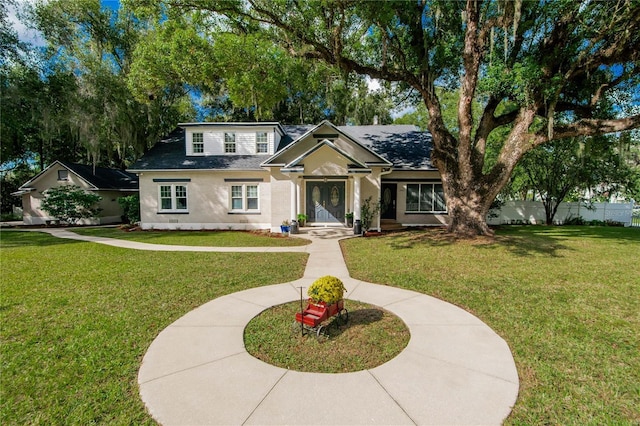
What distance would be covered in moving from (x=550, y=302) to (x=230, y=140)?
16.4m

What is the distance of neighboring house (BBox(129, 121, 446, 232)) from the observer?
50.8ft

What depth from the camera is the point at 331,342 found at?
4090 millimetres

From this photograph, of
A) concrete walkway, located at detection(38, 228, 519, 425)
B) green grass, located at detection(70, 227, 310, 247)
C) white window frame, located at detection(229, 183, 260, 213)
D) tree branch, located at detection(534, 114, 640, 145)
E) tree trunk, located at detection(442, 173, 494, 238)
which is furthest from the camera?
white window frame, located at detection(229, 183, 260, 213)

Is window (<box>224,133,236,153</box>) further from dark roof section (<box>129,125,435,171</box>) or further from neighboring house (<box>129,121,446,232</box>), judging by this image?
dark roof section (<box>129,125,435,171</box>)

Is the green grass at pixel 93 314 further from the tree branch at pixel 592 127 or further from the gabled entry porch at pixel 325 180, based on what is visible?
the tree branch at pixel 592 127

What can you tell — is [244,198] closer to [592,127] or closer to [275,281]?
[275,281]

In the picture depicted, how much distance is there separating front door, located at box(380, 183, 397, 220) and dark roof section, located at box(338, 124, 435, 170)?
1386 millimetres

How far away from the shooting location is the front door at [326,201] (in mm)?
15664

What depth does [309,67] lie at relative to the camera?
12.2 m

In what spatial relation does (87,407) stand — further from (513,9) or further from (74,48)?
(74,48)

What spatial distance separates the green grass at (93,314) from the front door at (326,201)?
5954 mm

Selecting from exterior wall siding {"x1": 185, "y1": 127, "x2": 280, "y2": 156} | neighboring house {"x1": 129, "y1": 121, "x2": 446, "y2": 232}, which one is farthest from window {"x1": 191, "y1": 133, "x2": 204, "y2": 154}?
exterior wall siding {"x1": 185, "y1": 127, "x2": 280, "y2": 156}

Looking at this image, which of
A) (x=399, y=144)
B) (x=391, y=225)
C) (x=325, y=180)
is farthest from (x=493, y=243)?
(x=399, y=144)

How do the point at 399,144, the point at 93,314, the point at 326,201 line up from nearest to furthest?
the point at 93,314
the point at 326,201
the point at 399,144
